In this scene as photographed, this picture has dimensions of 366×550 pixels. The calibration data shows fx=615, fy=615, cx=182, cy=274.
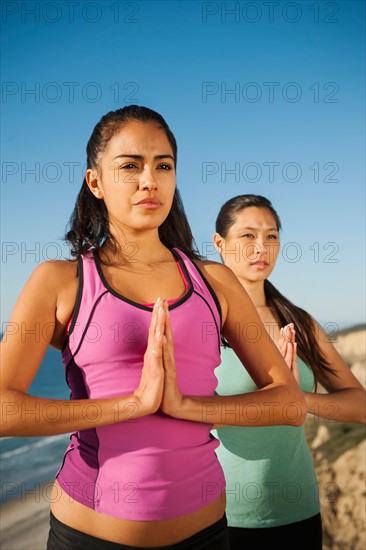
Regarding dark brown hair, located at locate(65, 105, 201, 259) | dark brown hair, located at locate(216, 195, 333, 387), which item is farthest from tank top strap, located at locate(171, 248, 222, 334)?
dark brown hair, located at locate(216, 195, 333, 387)

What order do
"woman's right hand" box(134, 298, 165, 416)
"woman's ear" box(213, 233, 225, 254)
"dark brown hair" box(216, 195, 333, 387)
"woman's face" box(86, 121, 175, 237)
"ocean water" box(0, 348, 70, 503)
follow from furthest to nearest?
"ocean water" box(0, 348, 70, 503) → "woman's ear" box(213, 233, 225, 254) → "dark brown hair" box(216, 195, 333, 387) → "woman's face" box(86, 121, 175, 237) → "woman's right hand" box(134, 298, 165, 416)

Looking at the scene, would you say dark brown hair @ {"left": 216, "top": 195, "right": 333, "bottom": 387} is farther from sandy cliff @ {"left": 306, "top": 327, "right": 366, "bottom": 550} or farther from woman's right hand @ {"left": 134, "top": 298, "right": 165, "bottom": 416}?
A: sandy cliff @ {"left": 306, "top": 327, "right": 366, "bottom": 550}

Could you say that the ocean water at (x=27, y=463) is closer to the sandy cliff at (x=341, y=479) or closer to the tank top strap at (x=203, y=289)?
the sandy cliff at (x=341, y=479)

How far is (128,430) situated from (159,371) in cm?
20

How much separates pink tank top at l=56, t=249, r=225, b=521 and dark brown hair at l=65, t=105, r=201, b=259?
26 centimetres

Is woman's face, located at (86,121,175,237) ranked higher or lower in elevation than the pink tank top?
higher

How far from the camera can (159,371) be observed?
5.17 feet

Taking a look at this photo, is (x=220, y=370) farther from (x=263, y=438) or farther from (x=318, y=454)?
(x=318, y=454)

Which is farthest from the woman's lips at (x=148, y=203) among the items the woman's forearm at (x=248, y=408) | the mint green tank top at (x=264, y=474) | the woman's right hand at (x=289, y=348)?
the mint green tank top at (x=264, y=474)

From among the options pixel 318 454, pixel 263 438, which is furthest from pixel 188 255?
pixel 318 454

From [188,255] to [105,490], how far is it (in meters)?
0.79

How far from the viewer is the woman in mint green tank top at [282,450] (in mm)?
2564

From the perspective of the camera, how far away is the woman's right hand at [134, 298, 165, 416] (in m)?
1.57

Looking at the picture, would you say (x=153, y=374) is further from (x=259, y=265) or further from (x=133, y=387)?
(x=259, y=265)
